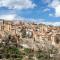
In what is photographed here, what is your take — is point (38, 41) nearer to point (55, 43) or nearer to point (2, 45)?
point (55, 43)

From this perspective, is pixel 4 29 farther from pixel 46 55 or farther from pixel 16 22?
pixel 46 55

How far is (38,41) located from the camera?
145 inches

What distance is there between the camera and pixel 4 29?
3.61 metres

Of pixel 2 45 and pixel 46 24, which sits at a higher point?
pixel 46 24

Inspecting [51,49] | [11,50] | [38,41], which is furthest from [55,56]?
[11,50]

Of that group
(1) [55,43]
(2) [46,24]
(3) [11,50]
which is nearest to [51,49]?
(1) [55,43]

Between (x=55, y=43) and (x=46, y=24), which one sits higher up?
(x=46, y=24)

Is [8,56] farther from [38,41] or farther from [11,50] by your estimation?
[38,41]

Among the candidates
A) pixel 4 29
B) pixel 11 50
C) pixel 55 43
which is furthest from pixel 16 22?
pixel 55 43

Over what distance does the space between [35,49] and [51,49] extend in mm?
271

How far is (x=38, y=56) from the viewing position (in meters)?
3.65

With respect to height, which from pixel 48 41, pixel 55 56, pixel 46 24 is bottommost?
pixel 55 56

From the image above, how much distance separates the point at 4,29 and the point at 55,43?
0.86 meters

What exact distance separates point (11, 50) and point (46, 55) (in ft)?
1.89
